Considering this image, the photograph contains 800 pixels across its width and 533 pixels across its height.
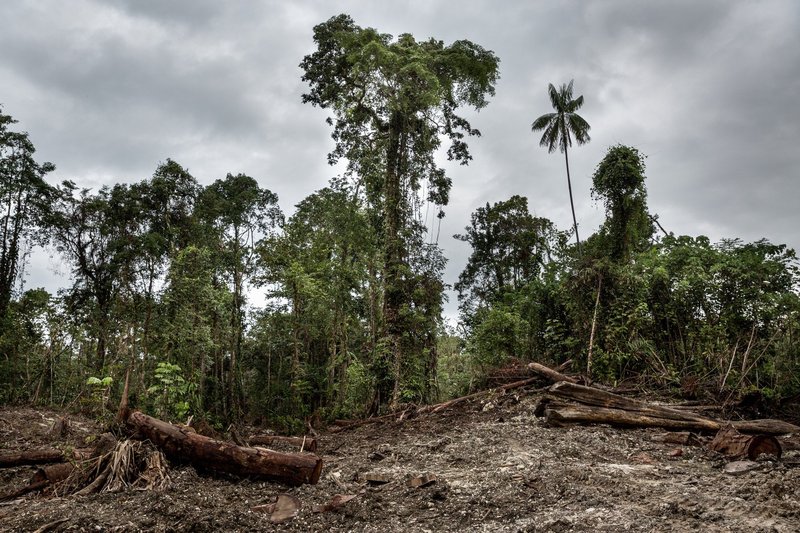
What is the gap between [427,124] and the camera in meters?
14.1

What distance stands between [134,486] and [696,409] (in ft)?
26.1

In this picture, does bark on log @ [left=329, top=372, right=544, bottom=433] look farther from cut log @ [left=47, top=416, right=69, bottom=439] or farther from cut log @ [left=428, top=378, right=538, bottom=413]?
cut log @ [left=47, top=416, right=69, bottom=439]

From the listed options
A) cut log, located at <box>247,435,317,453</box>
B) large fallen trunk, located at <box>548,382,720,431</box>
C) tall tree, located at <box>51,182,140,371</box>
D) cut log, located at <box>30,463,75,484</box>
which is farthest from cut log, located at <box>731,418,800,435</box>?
tall tree, located at <box>51,182,140,371</box>

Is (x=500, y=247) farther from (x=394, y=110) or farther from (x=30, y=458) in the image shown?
(x=30, y=458)

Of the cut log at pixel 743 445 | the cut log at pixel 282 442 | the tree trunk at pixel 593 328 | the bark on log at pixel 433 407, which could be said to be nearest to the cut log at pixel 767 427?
the cut log at pixel 743 445

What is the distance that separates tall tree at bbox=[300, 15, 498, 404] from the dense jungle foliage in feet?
0.19

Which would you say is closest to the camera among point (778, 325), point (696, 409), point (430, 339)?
point (696, 409)

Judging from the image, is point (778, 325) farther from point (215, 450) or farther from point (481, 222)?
point (481, 222)

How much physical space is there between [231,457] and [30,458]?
344 cm

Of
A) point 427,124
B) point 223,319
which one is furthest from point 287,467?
point 223,319

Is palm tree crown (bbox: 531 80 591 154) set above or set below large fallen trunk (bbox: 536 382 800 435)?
above

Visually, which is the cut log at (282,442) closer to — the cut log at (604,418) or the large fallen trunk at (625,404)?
the cut log at (604,418)

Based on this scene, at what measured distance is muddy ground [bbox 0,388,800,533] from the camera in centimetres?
344

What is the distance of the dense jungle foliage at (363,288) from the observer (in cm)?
1049
